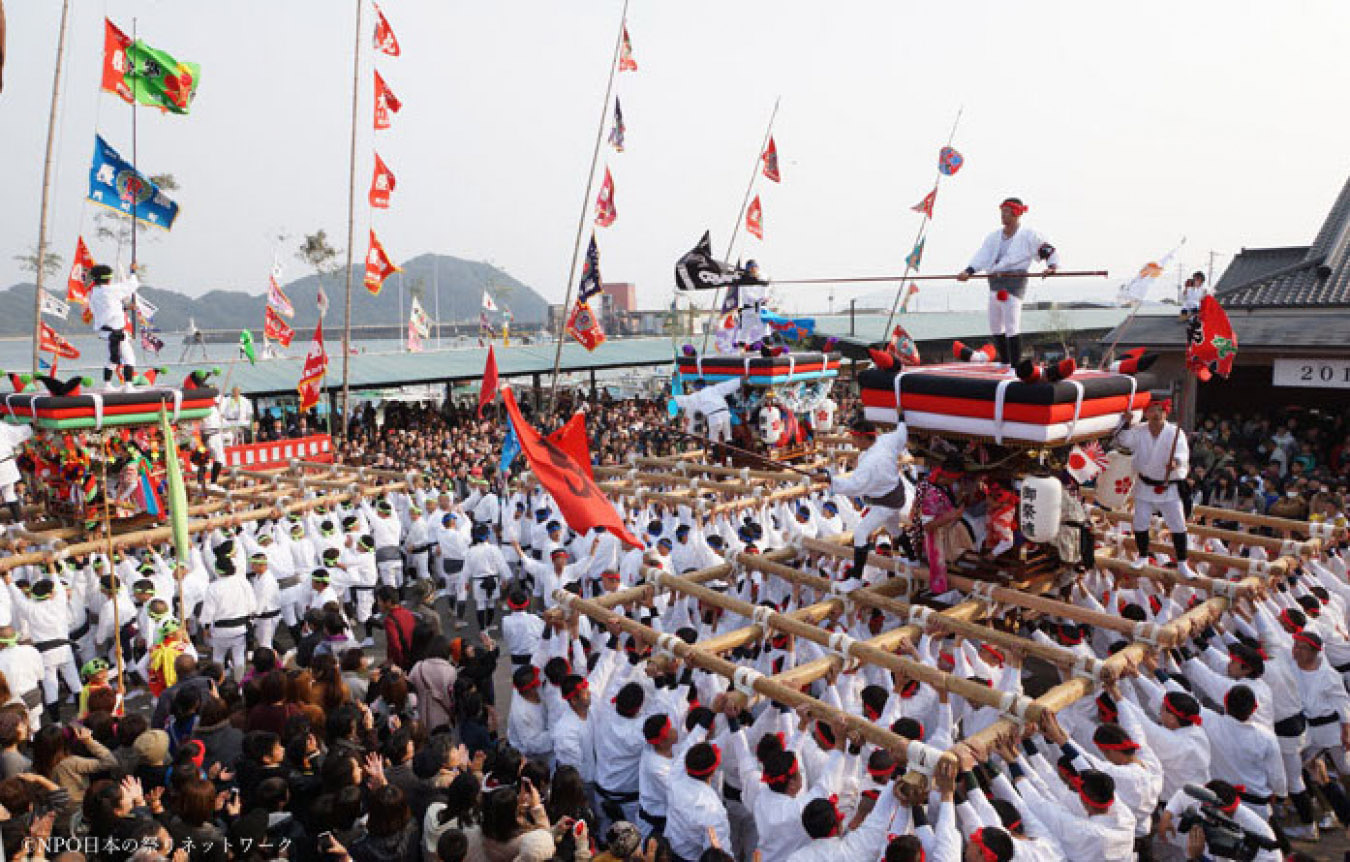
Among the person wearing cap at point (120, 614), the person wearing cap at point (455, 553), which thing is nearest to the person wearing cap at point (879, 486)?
the person wearing cap at point (455, 553)

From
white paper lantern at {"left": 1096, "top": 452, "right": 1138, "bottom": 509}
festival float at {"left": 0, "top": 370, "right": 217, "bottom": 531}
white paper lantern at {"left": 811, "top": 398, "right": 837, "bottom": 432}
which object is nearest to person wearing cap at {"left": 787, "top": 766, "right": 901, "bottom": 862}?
white paper lantern at {"left": 1096, "top": 452, "right": 1138, "bottom": 509}

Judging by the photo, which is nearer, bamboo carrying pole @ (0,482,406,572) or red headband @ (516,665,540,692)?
red headband @ (516,665,540,692)

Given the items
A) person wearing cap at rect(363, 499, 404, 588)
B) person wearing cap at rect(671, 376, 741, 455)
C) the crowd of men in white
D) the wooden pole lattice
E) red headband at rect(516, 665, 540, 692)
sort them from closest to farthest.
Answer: the crowd of men in white, the wooden pole lattice, red headband at rect(516, 665, 540, 692), person wearing cap at rect(363, 499, 404, 588), person wearing cap at rect(671, 376, 741, 455)

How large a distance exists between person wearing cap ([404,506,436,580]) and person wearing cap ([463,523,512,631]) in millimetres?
1488

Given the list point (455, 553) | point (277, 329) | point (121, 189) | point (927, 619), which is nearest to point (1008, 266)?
point (927, 619)

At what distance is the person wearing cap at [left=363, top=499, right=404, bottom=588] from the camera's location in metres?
12.7

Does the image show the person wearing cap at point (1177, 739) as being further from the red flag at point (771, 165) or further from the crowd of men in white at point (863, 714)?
the red flag at point (771, 165)

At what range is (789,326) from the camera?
636 inches

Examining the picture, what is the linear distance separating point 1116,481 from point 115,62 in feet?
58.1

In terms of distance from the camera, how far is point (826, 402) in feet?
51.0

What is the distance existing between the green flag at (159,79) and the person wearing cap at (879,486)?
50.0 ft

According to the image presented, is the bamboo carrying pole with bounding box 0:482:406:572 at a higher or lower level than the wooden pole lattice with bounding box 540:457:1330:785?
lower

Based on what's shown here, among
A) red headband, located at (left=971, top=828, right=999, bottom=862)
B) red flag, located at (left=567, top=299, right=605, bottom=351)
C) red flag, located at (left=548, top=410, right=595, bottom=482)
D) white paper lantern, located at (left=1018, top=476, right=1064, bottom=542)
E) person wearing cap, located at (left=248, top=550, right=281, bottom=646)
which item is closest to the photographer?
red headband, located at (left=971, top=828, right=999, bottom=862)

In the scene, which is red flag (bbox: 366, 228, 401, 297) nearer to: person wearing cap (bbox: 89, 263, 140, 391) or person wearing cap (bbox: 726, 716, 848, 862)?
person wearing cap (bbox: 89, 263, 140, 391)
